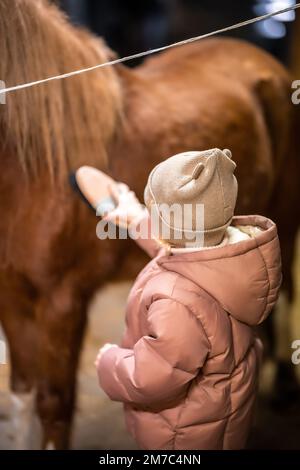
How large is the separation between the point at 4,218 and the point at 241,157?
1.45ft

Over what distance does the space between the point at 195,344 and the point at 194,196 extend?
0.16 meters

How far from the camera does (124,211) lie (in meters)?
0.84

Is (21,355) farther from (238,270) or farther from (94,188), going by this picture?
(238,270)

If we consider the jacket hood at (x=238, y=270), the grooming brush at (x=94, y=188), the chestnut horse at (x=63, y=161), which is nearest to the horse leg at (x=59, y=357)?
the chestnut horse at (x=63, y=161)

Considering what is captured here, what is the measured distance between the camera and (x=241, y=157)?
3.77 feet

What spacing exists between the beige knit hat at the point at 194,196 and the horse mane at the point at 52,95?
331 mm

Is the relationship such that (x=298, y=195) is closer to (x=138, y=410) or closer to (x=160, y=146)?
(x=160, y=146)

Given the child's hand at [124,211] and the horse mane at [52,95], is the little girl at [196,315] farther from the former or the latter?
the horse mane at [52,95]

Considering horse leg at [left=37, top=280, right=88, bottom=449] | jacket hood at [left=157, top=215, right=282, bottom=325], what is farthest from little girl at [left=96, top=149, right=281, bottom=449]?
horse leg at [left=37, top=280, right=88, bottom=449]

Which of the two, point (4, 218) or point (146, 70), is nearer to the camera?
point (4, 218)

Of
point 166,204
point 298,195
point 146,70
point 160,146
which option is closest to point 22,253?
point 160,146

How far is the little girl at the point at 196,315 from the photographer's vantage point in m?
0.65

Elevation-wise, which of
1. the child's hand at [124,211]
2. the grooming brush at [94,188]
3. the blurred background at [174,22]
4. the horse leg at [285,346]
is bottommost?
the horse leg at [285,346]

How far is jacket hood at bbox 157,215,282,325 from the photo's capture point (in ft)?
2.23
